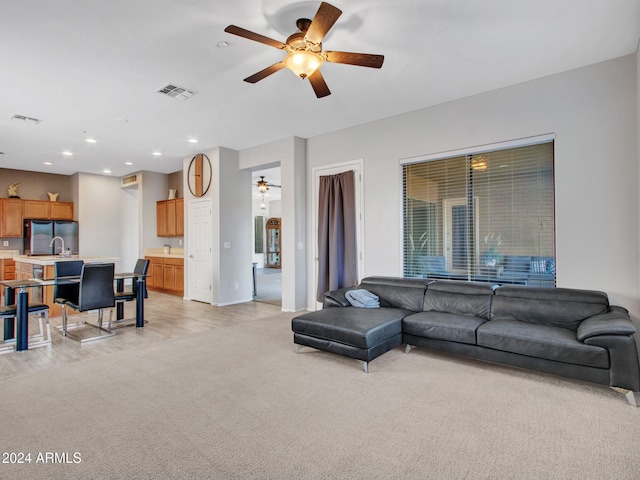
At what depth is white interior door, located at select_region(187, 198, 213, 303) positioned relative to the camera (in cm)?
679

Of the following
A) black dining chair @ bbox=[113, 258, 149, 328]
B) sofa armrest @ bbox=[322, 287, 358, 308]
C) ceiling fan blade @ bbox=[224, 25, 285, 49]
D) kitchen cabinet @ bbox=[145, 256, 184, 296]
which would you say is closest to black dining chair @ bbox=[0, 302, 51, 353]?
black dining chair @ bbox=[113, 258, 149, 328]

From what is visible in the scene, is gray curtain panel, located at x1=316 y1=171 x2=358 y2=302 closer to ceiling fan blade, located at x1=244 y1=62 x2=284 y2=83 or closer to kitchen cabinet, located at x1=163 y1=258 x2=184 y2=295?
ceiling fan blade, located at x1=244 y1=62 x2=284 y2=83

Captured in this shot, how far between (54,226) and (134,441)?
8.21 meters

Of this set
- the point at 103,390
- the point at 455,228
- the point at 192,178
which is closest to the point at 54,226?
the point at 192,178

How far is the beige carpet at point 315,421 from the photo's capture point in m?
1.88

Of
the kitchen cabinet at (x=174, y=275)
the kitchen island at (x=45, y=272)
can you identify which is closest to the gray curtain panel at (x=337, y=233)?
the kitchen island at (x=45, y=272)

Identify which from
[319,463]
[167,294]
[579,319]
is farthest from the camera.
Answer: [167,294]

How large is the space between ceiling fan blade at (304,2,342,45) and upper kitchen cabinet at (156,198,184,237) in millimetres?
6255

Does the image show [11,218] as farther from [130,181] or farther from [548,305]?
[548,305]

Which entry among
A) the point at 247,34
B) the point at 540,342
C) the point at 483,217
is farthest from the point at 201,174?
the point at 540,342

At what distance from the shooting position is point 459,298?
384 centimetres

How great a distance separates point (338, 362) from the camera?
135 inches

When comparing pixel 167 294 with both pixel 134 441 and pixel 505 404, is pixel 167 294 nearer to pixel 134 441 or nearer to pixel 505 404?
pixel 134 441

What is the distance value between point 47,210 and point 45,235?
716 millimetres
